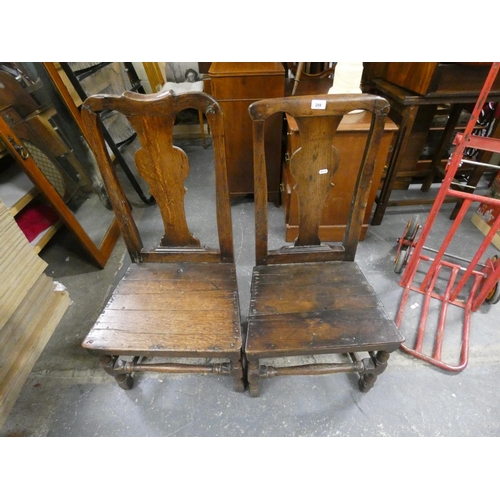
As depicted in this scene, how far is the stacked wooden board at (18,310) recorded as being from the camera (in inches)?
52.4

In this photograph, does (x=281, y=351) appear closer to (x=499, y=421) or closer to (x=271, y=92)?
(x=499, y=421)

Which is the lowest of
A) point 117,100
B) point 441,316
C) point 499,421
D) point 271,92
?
point 499,421

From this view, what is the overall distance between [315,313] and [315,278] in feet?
0.58

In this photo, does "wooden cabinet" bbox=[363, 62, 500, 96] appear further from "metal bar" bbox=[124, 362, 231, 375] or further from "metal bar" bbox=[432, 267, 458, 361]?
"metal bar" bbox=[124, 362, 231, 375]

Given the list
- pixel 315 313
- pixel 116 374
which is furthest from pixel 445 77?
pixel 116 374

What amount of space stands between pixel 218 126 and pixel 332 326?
2.73ft

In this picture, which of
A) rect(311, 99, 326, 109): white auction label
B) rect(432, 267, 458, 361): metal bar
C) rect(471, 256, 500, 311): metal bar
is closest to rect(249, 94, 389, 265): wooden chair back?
rect(311, 99, 326, 109): white auction label

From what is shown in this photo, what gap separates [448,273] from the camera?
74.3 inches

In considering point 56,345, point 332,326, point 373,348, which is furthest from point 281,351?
point 56,345

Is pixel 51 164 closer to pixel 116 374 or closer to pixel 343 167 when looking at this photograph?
pixel 116 374

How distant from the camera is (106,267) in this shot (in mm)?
2043

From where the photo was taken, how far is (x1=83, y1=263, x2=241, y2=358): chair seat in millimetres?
1025

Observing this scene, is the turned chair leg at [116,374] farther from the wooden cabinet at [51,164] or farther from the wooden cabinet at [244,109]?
the wooden cabinet at [244,109]

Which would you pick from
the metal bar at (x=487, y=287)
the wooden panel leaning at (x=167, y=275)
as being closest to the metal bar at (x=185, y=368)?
the wooden panel leaning at (x=167, y=275)
